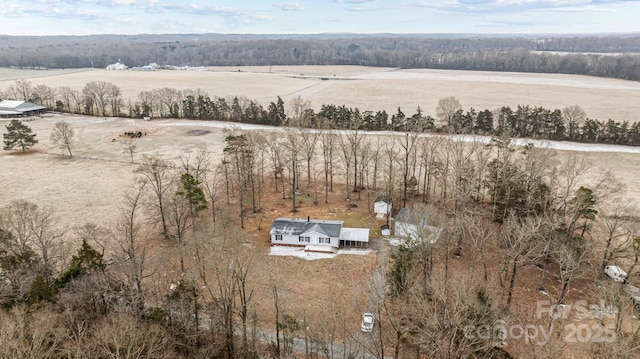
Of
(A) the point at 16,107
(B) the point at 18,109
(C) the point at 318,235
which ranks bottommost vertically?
(C) the point at 318,235

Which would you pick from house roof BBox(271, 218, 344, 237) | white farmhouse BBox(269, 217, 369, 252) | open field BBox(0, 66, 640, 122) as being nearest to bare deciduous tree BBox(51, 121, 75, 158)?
open field BBox(0, 66, 640, 122)

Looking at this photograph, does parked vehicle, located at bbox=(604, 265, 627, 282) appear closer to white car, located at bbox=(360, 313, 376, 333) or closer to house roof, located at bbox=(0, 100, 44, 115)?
white car, located at bbox=(360, 313, 376, 333)

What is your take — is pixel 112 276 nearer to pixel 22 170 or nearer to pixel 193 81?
pixel 22 170

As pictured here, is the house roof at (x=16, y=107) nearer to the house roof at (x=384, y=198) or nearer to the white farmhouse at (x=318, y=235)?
the white farmhouse at (x=318, y=235)

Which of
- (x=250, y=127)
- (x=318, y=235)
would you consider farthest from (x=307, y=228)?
(x=250, y=127)

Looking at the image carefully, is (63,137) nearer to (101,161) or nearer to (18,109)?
(101,161)
